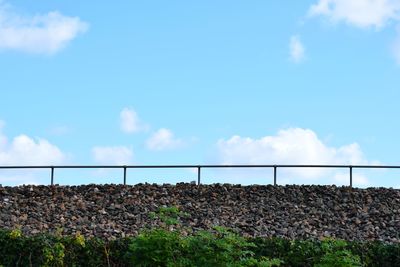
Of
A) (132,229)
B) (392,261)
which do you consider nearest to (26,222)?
(132,229)

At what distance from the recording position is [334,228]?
1606 centimetres

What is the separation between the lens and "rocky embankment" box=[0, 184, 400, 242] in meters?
15.5

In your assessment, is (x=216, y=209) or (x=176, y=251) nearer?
(x=176, y=251)

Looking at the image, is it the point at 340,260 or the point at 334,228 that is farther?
the point at 334,228

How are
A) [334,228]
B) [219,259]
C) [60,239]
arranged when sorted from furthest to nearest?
[334,228] → [60,239] → [219,259]

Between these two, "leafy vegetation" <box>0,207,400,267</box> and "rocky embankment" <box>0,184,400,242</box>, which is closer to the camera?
"leafy vegetation" <box>0,207,400,267</box>

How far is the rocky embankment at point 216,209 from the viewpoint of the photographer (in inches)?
610

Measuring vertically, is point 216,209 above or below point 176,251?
above

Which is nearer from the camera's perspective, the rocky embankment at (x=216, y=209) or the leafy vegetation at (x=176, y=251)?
the leafy vegetation at (x=176, y=251)

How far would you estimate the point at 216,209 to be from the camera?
1705 cm

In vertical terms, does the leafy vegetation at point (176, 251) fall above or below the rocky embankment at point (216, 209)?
below

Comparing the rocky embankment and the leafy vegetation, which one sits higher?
the rocky embankment

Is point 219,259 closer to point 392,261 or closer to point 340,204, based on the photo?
point 392,261

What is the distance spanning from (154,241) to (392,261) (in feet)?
12.3
